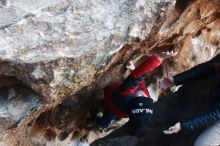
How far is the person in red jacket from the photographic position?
136 inches

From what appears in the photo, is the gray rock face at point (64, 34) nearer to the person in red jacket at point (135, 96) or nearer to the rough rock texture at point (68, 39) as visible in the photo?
the rough rock texture at point (68, 39)

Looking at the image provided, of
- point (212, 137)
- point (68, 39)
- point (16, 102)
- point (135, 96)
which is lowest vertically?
point (212, 137)

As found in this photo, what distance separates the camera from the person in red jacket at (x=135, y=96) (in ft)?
11.3

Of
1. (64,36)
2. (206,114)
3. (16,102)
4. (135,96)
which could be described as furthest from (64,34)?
(206,114)

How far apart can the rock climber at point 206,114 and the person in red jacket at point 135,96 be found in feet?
0.83

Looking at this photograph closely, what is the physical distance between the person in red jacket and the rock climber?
253 millimetres

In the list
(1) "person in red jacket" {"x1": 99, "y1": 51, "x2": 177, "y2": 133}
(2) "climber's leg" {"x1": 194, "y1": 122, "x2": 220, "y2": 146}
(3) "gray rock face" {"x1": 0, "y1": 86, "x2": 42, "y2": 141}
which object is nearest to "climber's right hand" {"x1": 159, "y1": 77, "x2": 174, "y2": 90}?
(1) "person in red jacket" {"x1": 99, "y1": 51, "x2": 177, "y2": 133}

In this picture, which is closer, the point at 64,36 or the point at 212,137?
the point at 64,36

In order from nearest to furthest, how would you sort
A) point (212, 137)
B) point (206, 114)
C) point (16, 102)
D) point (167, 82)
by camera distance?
point (16, 102) → point (206, 114) → point (212, 137) → point (167, 82)

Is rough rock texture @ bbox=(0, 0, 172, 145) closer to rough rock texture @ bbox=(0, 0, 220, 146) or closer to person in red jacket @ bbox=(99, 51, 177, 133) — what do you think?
rough rock texture @ bbox=(0, 0, 220, 146)

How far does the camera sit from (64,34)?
2869 mm

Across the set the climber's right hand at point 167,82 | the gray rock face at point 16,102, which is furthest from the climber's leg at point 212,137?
the gray rock face at point 16,102

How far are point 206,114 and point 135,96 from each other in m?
0.61

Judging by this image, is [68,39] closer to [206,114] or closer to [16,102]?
[16,102]
